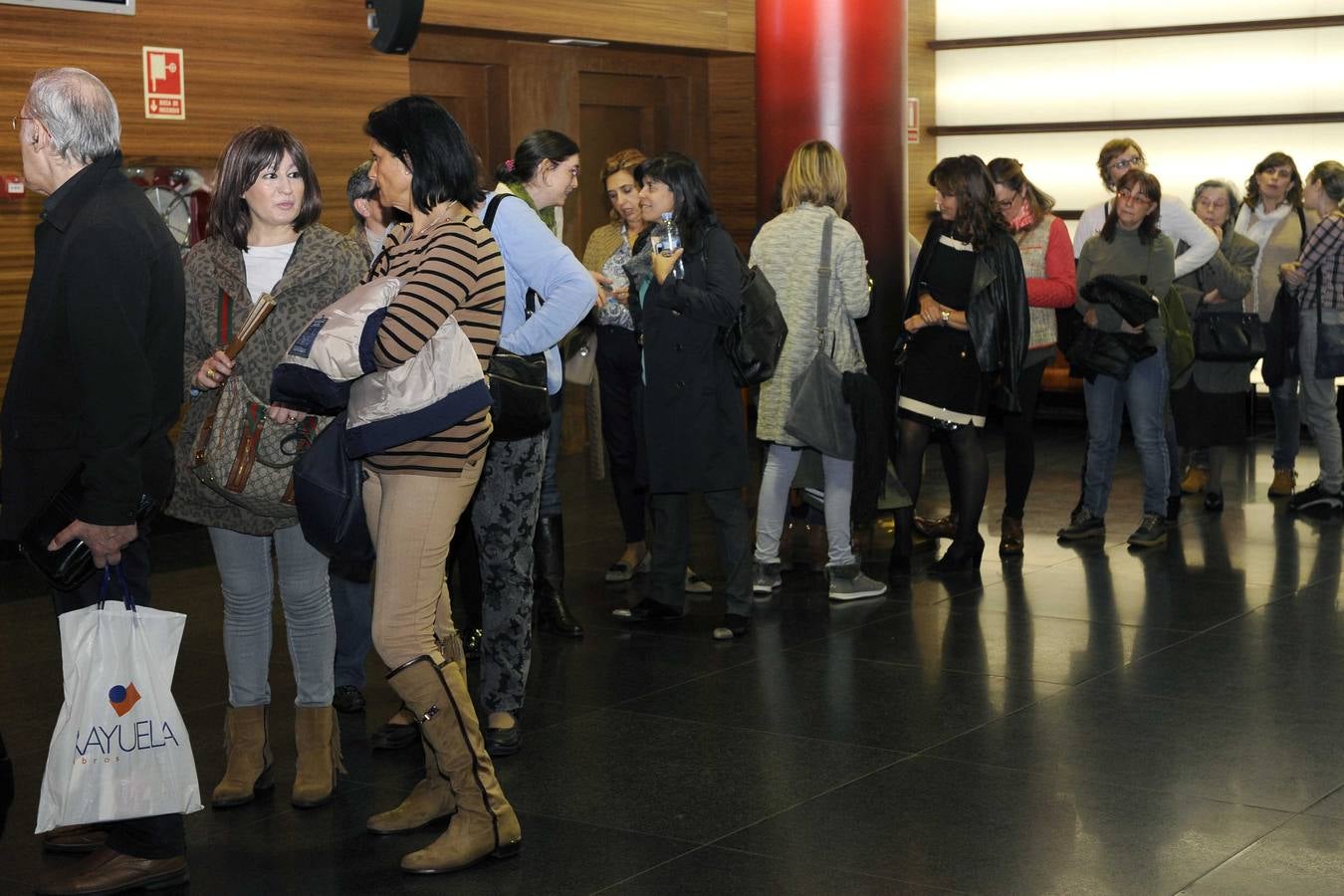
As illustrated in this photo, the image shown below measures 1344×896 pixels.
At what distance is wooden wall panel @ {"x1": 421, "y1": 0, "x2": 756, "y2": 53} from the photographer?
8.96 meters

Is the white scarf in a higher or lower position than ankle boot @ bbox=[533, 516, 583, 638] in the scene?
higher

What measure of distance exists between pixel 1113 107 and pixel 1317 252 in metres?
4.17

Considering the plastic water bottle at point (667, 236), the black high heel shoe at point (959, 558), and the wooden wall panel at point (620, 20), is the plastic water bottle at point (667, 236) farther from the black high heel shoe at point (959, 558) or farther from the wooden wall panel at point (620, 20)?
the wooden wall panel at point (620, 20)

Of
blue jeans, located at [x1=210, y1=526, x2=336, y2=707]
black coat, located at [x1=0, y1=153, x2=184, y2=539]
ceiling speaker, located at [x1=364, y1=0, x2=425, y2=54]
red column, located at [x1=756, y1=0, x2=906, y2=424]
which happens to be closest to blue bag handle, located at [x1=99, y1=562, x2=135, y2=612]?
black coat, located at [x1=0, y1=153, x2=184, y2=539]

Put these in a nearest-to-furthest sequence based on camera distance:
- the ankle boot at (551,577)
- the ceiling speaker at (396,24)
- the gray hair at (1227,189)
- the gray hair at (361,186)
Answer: the gray hair at (361,186), the ankle boot at (551,577), the ceiling speaker at (396,24), the gray hair at (1227,189)

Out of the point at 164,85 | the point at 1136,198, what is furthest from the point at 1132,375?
the point at 164,85

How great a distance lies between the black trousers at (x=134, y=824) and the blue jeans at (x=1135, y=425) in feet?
14.8

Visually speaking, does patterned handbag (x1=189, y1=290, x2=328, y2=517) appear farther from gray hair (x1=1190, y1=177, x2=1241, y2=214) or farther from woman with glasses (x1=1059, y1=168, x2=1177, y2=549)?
gray hair (x1=1190, y1=177, x2=1241, y2=214)

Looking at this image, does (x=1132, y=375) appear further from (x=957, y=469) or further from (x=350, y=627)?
(x=350, y=627)

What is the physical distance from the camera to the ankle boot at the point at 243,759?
12.8 ft

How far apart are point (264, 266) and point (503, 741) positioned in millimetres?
1356

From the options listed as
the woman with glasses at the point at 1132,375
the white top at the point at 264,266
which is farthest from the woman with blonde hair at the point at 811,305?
the white top at the point at 264,266

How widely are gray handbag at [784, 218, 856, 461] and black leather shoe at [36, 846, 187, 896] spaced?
2964mm

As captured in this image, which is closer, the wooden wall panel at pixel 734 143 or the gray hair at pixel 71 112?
the gray hair at pixel 71 112
